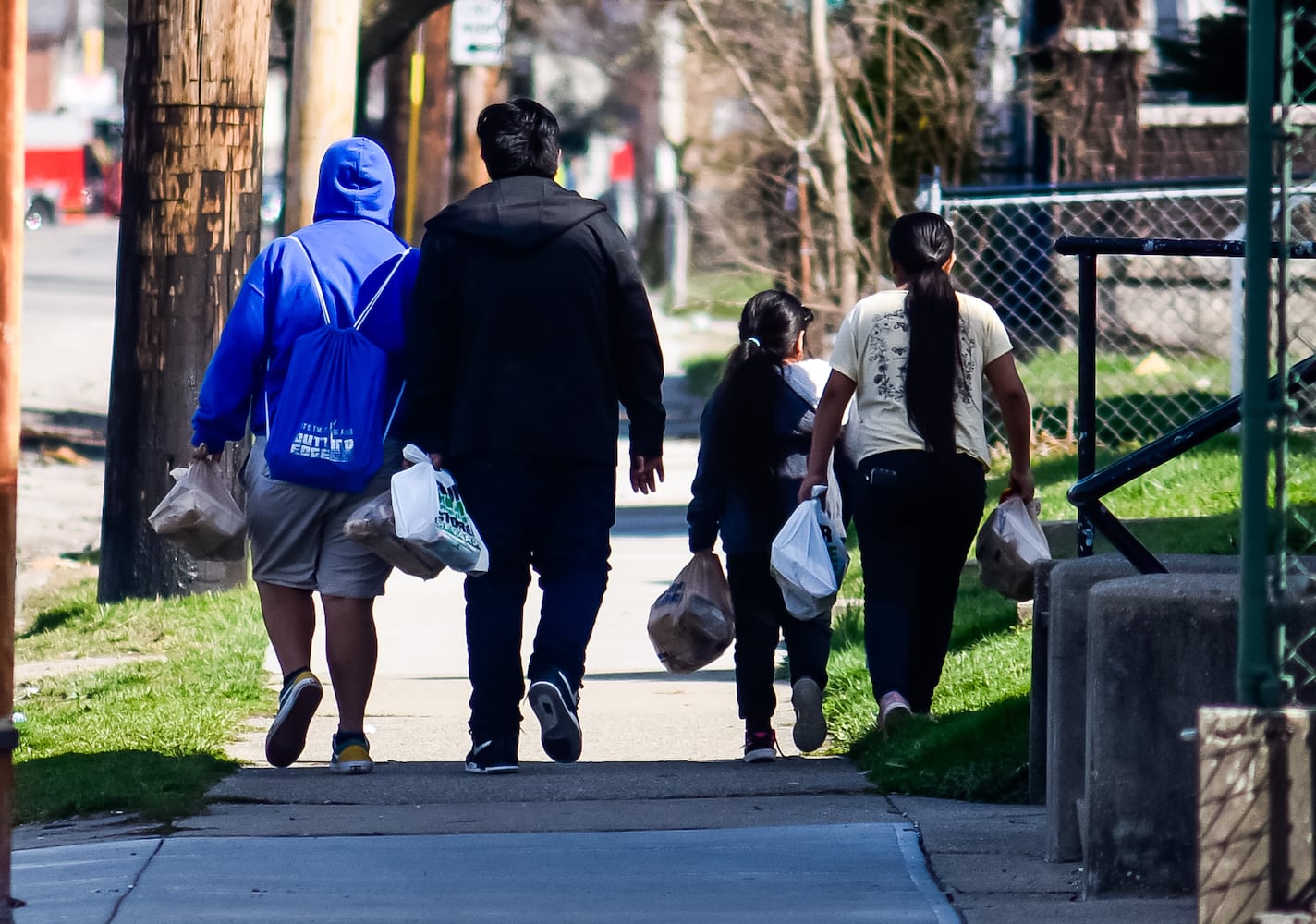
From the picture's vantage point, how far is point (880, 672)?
6.13m

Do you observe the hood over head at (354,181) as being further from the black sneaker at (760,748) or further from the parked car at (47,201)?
the parked car at (47,201)

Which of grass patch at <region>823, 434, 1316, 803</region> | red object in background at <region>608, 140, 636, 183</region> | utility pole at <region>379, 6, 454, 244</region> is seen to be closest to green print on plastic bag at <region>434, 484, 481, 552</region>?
grass patch at <region>823, 434, 1316, 803</region>

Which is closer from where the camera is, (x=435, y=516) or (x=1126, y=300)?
(x=435, y=516)

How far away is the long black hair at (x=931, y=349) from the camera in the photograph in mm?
5988

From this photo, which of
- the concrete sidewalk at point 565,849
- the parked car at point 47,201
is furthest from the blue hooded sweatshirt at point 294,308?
the parked car at point 47,201

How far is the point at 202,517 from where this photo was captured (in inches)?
233

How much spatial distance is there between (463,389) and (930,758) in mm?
1643

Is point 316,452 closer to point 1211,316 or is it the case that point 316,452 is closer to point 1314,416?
point 1314,416

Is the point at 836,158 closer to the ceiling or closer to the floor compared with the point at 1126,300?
closer to the ceiling

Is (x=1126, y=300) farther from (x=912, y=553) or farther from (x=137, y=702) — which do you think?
(x=137, y=702)

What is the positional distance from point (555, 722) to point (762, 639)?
86 cm

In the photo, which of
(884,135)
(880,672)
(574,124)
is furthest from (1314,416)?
(574,124)

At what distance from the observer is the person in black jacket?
5.74 meters

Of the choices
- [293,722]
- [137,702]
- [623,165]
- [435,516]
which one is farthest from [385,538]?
[623,165]
